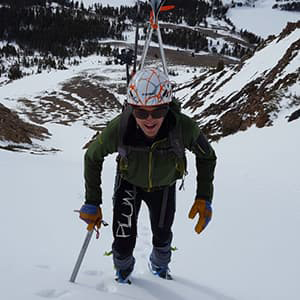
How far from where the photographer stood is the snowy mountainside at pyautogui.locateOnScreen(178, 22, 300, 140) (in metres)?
11.4

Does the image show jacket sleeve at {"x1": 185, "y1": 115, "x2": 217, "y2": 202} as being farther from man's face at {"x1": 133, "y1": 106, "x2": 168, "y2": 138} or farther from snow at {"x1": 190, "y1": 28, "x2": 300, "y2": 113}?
snow at {"x1": 190, "y1": 28, "x2": 300, "y2": 113}

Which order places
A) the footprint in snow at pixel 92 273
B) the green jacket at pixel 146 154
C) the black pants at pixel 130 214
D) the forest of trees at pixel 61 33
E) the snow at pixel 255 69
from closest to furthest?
the green jacket at pixel 146 154 < the black pants at pixel 130 214 < the footprint in snow at pixel 92 273 < the snow at pixel 255 69 < the forest of trees at pixel 61 33

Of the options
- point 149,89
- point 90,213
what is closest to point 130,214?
point 90,213

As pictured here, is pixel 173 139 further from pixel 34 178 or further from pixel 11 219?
pixel 34 178

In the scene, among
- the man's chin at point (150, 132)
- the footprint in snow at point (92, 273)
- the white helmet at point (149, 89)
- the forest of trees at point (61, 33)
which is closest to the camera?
the white helmet at point (149, 89)

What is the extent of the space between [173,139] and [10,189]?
4.30 metres

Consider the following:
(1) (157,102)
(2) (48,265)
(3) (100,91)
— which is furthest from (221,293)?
(3) (100,91)

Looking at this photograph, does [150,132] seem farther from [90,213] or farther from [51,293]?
[51,293]

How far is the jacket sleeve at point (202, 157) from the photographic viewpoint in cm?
273

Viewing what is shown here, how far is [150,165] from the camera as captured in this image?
2.72 m

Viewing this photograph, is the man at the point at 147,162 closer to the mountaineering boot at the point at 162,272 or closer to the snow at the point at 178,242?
the mountaineering boot at the point at 162,272

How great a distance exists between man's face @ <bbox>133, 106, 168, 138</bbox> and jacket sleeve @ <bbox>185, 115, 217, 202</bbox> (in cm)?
33

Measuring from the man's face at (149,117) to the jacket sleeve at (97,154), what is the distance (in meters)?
0.25

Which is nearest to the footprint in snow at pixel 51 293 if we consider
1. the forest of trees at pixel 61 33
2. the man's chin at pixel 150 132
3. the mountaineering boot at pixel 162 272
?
the mountaineering boot at pixel 162 272
